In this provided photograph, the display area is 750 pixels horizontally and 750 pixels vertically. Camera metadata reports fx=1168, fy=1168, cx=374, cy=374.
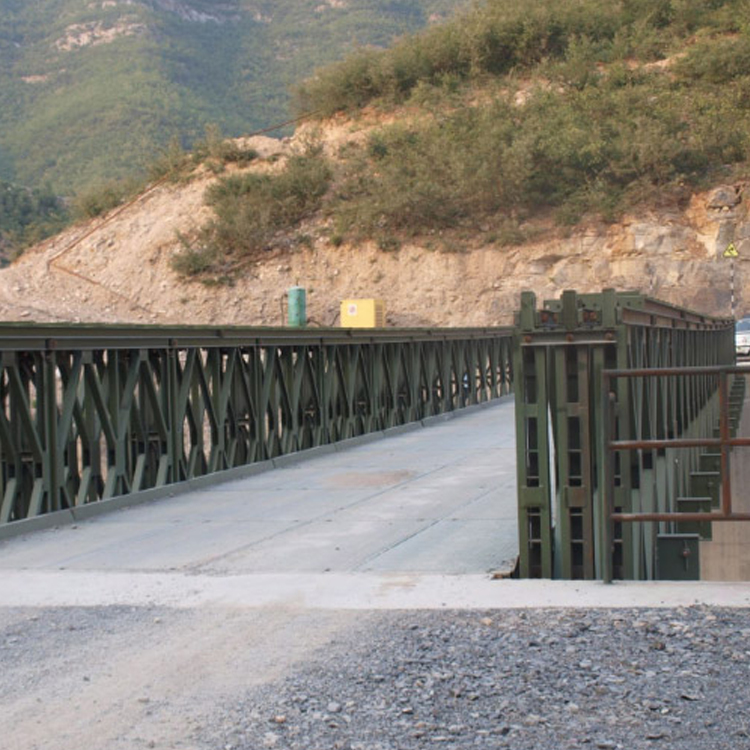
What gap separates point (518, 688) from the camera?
16.4 feet

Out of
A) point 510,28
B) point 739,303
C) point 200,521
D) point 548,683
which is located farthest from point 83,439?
point 510,28

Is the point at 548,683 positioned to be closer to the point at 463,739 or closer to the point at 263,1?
the point at 463,739

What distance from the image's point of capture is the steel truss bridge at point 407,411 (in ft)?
24.1

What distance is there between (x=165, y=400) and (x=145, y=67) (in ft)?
371

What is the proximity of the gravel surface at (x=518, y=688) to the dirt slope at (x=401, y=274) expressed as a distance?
3370 cm

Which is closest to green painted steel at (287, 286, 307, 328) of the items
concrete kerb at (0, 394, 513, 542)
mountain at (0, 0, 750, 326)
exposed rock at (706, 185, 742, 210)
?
mountain at (0, 0, 750, 326)

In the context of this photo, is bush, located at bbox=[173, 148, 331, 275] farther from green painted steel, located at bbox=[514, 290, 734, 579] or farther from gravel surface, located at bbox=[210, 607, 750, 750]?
gravel surface, located at bbox=[210, 607, 750, 750]

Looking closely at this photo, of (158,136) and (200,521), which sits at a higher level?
(158,136)

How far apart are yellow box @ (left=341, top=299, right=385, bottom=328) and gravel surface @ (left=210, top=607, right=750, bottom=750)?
3202 cm

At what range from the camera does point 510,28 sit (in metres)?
53.6

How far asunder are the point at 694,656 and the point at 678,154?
130 ft

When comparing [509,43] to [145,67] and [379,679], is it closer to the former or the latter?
[379,679]

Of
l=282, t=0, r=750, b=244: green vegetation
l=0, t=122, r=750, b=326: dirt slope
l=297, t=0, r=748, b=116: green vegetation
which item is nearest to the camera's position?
l=0, t=122, r=750, b=326: dirt slope

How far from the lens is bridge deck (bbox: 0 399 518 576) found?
8.13 metres
